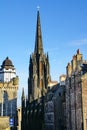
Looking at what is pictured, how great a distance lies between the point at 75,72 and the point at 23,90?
55715 mm

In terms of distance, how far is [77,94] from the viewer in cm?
5144

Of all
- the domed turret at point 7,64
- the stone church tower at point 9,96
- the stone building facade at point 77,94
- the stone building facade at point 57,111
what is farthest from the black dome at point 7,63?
the stone building facade at point 77,94

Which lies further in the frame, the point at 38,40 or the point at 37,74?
the point at 38,40

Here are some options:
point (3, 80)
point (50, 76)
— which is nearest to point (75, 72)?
point (50, 76)

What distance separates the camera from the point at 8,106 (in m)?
107

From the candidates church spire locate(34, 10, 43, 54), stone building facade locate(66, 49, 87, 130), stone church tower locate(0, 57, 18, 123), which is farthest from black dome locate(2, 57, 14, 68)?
stone building facade locate(66, 49, 87, 130)

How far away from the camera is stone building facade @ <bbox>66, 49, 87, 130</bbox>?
162ft

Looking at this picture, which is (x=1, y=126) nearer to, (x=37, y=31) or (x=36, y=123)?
(x=36, y=123)

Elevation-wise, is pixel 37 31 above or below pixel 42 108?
above

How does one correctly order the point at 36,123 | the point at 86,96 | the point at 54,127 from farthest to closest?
the point at 36,123
the point at 54,127
the point at 86,96

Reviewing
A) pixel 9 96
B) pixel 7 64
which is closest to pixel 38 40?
pixel 7 64

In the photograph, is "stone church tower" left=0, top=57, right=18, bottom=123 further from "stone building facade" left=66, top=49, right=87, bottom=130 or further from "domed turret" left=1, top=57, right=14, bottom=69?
"stone building facade" left=66, top=49, right=87, bottom=130

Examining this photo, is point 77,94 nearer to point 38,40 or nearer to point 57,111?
point 57,111

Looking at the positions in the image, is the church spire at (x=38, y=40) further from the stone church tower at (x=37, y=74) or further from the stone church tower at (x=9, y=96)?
the stone church tower at (x=9, y=96)
